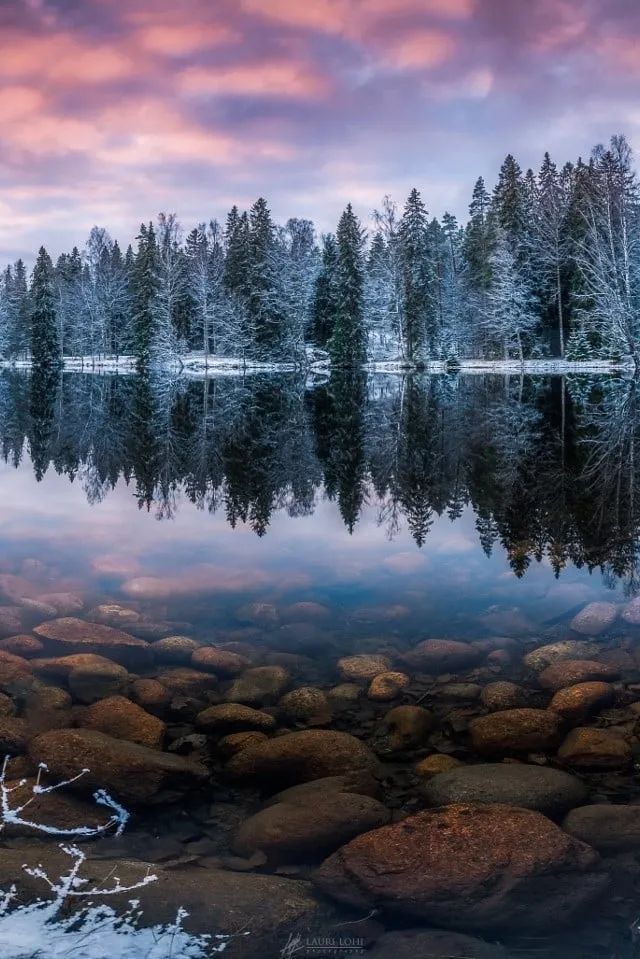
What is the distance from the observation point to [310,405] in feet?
115

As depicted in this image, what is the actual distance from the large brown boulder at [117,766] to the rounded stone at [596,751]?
267 centimetres

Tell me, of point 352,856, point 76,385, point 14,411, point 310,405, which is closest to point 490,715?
point 352,856

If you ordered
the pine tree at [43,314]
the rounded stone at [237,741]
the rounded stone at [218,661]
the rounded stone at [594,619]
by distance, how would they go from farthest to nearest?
the pine tree at [43,314] < the rounded stone at [594,619] < the rounded stone at [218,661] < the rounded stone at [237,741]

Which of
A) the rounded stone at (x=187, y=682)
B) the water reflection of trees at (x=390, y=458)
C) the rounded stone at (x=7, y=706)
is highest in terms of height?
the water reflection of trees at (x=390, y=458)

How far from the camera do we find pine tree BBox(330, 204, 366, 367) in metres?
56.2

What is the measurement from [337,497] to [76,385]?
138ft

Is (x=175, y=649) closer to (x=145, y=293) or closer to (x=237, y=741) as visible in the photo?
(x=237, y=741)

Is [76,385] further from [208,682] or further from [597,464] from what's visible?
[208,682]

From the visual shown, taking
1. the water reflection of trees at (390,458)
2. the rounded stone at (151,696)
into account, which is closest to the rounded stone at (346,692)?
the rounded stone at (151,696)

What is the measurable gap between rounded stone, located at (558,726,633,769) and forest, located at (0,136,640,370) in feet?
130

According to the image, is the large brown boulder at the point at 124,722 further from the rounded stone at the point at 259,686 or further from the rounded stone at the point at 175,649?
the rounded stone at the point at 175,649

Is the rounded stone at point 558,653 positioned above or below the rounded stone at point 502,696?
above

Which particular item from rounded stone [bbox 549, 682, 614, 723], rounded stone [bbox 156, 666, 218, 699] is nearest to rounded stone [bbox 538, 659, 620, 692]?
rounded stone [bbox 549, 682, 614, 723]

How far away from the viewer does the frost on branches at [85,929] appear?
335 centimetres
